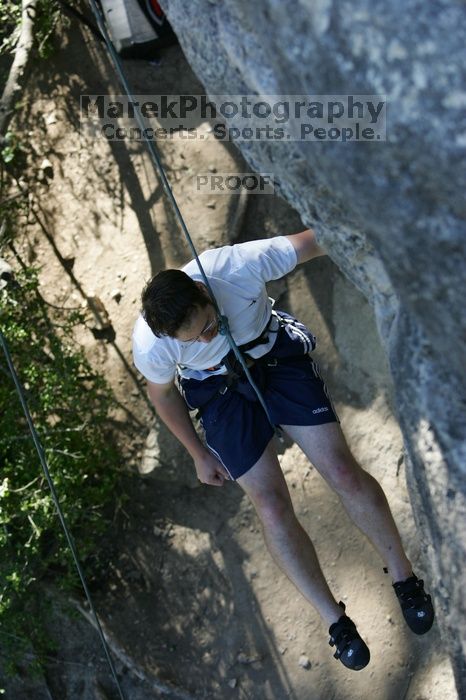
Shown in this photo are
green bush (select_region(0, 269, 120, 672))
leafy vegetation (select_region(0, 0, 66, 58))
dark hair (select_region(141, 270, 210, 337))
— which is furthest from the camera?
leafy vegetation (select_region(0, 0, 66, 58))

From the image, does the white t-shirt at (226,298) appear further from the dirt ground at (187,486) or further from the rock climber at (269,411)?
the dirt ground at (187,486)

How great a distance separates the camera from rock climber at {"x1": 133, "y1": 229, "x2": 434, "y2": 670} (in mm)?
2877

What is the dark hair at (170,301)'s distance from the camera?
8.63 ft

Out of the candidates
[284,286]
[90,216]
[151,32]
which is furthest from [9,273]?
[151,32]

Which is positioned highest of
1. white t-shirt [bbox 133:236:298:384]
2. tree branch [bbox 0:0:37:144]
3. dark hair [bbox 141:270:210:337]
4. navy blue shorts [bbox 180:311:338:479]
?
tree branch [bbox 0:0:37:144]

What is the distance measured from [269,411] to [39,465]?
59.5 inches

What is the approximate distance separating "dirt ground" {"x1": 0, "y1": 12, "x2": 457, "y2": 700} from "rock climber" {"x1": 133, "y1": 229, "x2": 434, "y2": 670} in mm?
1184

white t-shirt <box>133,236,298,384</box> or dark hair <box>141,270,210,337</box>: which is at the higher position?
dark hair <box>141,270,210,337</box>

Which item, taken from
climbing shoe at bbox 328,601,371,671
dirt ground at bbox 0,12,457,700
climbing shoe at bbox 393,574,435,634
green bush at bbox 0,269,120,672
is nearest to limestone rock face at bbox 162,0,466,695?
climbing shoe at bbox 393,574,435,634

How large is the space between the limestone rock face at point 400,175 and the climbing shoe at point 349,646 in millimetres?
519

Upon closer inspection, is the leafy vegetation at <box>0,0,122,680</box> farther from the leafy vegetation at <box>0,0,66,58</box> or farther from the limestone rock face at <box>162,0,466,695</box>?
the limestone rock face at <box>162,0,466,695</box>

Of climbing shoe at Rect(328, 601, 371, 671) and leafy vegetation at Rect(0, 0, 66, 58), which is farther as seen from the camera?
leafy vegetation at Rect(0, 0, 66, 58)

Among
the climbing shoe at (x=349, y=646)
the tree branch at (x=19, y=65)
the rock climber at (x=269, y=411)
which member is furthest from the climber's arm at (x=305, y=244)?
the tree branch at (x=19, y=65)

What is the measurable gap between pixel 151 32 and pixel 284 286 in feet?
5.91
